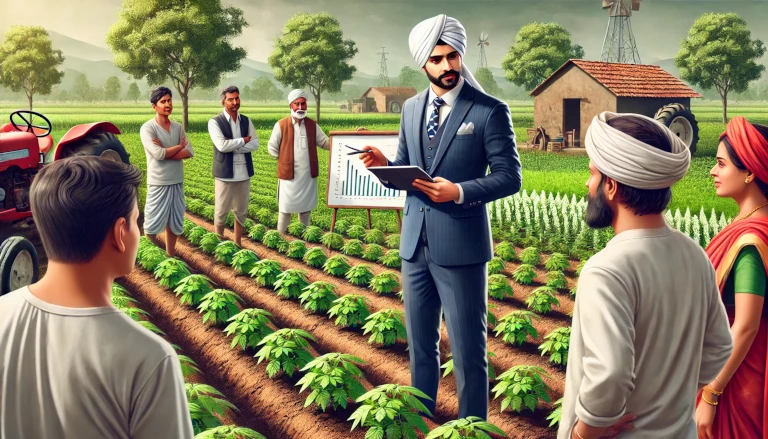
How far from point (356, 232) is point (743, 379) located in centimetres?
812

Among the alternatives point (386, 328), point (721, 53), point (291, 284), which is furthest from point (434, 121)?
point (721, 53)

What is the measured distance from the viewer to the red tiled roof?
23.1 m

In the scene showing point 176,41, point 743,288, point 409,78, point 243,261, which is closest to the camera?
point 743,288

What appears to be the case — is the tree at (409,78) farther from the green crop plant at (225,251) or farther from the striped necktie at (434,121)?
the striped necktie at (434,121)

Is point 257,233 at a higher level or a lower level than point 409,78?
lower

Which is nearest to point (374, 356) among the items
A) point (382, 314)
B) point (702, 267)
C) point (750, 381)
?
point (382, 314)

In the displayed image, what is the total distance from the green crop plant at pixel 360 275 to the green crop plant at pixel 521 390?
3.18 m

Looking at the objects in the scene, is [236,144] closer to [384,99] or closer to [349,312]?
[349,312]

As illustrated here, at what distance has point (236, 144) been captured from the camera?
384 inches

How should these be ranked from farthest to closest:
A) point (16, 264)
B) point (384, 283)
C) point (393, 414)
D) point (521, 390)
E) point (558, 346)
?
point (384, 283) → point (16, 264) → point (558, 346) → point (521, 390) → point (393, 414)

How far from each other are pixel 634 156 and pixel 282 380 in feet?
11.8

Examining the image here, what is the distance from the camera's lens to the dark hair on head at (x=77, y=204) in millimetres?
1813

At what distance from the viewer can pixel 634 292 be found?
2328 millimetres

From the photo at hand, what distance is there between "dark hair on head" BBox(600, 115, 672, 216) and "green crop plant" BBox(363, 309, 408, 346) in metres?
3.82
